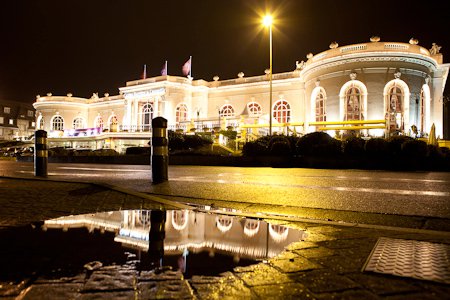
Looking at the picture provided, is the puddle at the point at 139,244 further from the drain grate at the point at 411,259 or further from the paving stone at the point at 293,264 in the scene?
the drain grate at the point at 411,259

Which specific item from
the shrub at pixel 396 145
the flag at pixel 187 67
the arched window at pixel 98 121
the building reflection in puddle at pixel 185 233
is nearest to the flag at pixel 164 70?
the flag at pixel 187 67

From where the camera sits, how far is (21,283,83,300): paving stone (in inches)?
62.2

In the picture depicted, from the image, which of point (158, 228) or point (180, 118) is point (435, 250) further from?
point (180, 118)

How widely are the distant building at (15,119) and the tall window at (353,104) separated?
3483 inches

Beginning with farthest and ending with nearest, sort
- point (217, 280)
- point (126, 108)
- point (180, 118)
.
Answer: point (126, 108) < point (180, 118) < point (217, 280)

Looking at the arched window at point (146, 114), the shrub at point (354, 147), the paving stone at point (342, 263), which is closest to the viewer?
the paving stone at point (342, 263)

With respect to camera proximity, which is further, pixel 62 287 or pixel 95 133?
pixel 95 133

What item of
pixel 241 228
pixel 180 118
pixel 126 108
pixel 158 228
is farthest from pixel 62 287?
pixel 126 108

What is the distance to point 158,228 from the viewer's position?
3.06m

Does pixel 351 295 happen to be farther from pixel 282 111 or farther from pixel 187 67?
pixel 187 67

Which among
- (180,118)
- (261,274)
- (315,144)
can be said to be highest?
(180,118)

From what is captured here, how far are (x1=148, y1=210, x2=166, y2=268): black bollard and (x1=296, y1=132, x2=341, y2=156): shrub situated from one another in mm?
10670

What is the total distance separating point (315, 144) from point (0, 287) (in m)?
13.1

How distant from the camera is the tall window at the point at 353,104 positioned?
102ft
